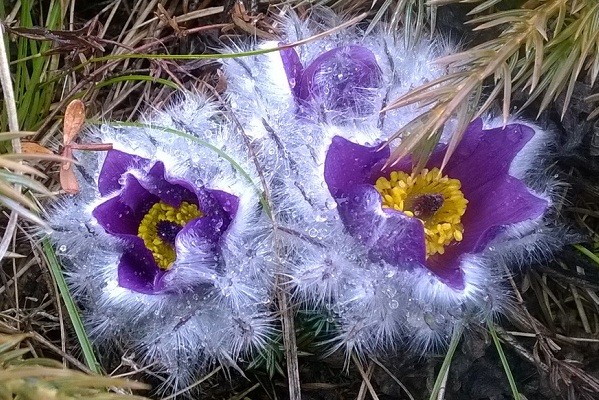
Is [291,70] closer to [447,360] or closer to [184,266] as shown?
[184,266]

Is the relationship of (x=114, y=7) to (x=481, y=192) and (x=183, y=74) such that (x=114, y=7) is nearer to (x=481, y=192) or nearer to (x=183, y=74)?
(x=183, y=74)

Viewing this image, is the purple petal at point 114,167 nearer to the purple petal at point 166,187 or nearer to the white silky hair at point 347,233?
the purple petal at point 166,187

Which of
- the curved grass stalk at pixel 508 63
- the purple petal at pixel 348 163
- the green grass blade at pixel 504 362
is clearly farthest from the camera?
the green grass blade at pixel 504 362

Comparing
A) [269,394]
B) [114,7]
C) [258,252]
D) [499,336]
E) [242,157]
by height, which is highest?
[114,7]

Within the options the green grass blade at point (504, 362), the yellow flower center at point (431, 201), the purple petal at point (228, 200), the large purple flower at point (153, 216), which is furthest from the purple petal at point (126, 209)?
the green grass blade at point (504, 362)

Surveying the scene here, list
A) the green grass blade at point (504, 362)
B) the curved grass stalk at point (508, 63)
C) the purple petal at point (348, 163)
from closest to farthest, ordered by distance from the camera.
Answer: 1. the curved grass stalk at point (508, 63)
2. the purple petal at point (348, 163)
3. the green grass blade at point (504, 362)

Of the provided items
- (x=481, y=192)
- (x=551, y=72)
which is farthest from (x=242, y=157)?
(x=551, y=72)

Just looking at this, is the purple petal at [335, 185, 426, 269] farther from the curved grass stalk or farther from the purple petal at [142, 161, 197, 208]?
the purple petal at [142, 161, 197, 208]
